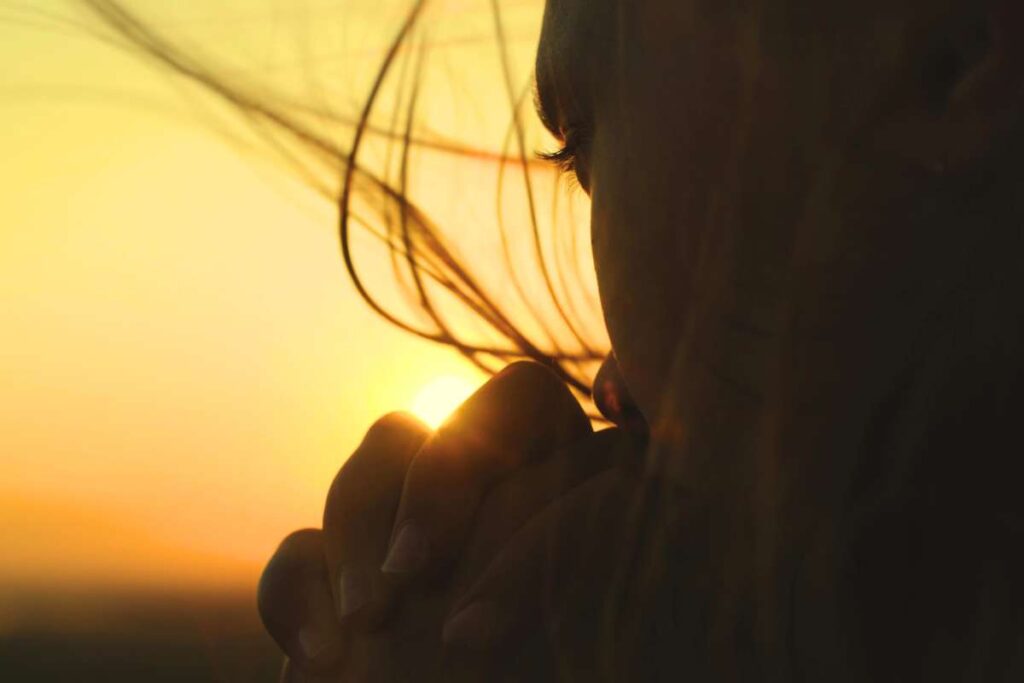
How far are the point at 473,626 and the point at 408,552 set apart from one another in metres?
0.09

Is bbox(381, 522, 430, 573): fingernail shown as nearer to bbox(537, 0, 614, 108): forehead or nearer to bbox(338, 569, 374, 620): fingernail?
bbox(338, 569, 374, 620): fingernail

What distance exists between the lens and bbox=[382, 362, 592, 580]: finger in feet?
2.33

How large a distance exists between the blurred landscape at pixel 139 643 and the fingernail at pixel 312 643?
872mm

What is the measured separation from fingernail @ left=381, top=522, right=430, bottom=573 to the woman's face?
16cm

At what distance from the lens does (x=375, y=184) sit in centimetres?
114

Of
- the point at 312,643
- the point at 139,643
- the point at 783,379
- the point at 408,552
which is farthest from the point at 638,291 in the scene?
the point at 139,643

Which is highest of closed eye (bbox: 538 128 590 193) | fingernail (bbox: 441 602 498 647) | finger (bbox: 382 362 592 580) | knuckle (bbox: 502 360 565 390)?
closed eye (bbox: 538 128 590 193)

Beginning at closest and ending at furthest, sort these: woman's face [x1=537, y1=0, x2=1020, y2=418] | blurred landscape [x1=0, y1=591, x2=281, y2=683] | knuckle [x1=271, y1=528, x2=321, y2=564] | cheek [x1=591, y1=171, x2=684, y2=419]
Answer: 1. woman's face [x1=537, y1=0, x2=1020, y2=418]
2. cheek [x1=591, y1=171, x2=684, y2=419]
3. knuckle [x1=271, y1=528, x2=321, y2=564]
4. blurred landscape [x1=0, y1=591, x2=281, y2=683]

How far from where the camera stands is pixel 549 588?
63 centimetres

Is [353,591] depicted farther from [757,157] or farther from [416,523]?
[757,157]

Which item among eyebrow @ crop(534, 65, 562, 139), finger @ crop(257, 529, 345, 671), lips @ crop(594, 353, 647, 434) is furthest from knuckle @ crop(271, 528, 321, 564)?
eyebrow @ crop(534, 65, 562, 139)

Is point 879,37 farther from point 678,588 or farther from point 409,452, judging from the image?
point 409,452

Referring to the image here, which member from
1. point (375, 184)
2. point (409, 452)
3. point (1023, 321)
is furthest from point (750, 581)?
point (375, 184)

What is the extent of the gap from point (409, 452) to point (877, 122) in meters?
0.43
